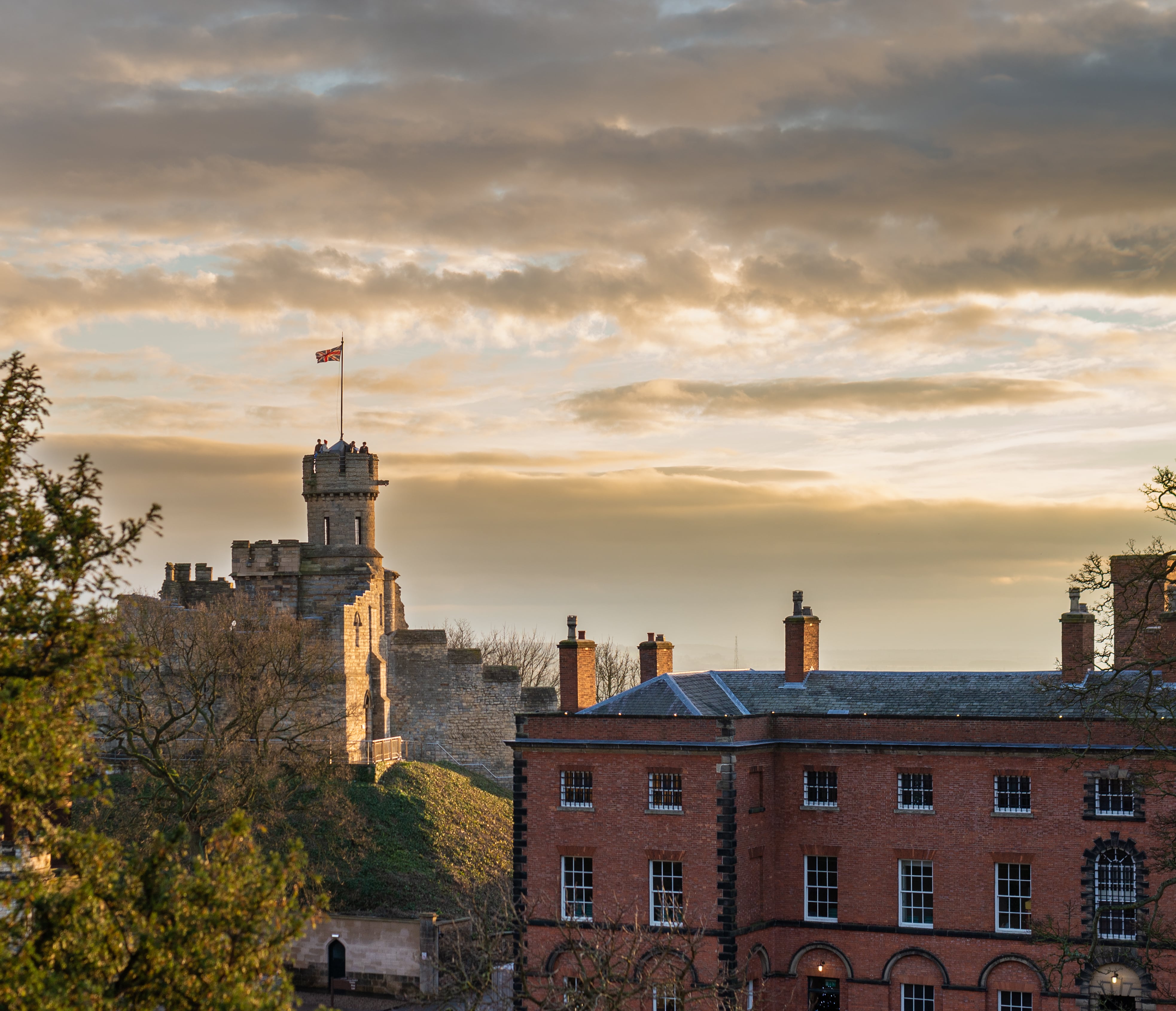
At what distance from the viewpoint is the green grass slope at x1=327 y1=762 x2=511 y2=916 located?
149 feet

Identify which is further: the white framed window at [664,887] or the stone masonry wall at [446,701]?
the stone masonry wall at [446,701]

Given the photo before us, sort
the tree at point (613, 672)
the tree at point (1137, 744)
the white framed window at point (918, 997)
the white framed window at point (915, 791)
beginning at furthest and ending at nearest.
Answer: the tree at point (613, 672) < the white framed window at point (915, 791) < the white framed window at point (918, 997) < the tree at point (1137, 744)

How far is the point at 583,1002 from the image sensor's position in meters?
24.3

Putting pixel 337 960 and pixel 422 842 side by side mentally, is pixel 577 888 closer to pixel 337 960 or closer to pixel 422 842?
pixel 337 960

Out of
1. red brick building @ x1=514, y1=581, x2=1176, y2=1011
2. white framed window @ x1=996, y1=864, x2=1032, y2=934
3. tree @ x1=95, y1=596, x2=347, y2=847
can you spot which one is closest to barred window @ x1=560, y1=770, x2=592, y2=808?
red brick building @ x1=514, y1=581, x2=1176, y2=1011

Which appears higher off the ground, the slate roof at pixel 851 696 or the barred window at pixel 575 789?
the slate roof at pixel 851 696

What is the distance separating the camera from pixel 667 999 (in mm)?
31219

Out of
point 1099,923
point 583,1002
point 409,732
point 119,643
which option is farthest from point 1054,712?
point 409,732

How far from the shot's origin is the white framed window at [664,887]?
3619 cm

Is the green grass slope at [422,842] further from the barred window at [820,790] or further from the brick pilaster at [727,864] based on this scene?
the barred window at [820,790]

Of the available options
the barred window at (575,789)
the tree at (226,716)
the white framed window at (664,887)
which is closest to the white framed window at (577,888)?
the barred window at (575,789)

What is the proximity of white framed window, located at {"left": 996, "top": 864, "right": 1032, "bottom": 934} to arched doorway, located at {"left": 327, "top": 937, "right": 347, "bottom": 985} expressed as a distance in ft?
61.4

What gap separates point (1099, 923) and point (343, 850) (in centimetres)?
2378

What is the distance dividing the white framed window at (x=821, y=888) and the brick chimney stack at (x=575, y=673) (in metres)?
7.57
